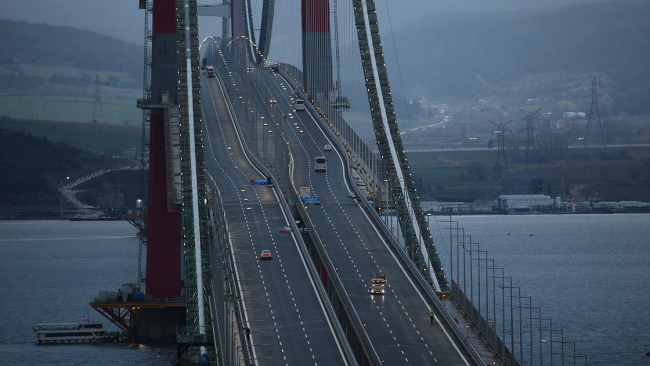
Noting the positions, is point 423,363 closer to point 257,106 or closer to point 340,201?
point 340,201

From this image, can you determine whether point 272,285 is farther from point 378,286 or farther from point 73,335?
point 73,335

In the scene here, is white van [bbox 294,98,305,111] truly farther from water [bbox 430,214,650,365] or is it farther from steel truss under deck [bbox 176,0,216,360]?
steel truss under deck [bbox 176,0,216,360]

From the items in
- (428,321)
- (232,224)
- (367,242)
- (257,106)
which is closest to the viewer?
(428,321)

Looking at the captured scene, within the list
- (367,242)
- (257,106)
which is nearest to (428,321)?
(367,242)

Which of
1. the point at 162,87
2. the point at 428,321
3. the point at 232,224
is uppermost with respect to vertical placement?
the point at 162,87

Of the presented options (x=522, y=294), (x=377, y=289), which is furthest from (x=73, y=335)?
(x=522, y=294)

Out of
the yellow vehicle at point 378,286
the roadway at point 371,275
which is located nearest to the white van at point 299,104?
the roadway at point 371,275
